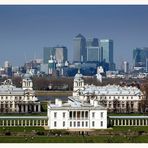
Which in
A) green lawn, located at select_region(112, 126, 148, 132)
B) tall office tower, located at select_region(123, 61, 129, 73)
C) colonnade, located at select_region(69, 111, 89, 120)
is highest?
tall office tower, located at select_region(123, 61, 129, 73)

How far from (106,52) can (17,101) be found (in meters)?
44.1

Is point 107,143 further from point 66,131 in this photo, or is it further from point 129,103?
point 129,103

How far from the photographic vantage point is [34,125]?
24359mm

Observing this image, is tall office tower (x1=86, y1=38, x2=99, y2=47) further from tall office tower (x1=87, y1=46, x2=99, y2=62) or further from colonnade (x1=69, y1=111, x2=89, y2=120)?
colonnade (x1=69, y1=111, x2=89, y2=120)

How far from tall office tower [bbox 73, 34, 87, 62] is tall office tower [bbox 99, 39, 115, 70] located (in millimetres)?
1865

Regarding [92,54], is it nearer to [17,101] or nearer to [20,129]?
[17,101]

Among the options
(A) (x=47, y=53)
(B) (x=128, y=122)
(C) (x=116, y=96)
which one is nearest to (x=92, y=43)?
(A) (x=47, y=53)

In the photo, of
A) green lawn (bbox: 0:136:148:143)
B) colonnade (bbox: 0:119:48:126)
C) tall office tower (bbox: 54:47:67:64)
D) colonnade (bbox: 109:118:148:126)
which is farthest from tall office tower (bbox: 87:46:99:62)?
green lawn (bbox: 0:136:148:143)

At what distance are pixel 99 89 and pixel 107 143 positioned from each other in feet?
56.2

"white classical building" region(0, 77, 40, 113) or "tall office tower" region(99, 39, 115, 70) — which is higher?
"tall office tower" region(99, 39, 115, 70)

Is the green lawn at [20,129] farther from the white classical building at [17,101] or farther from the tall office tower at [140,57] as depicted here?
the tall office tower at [140,57]

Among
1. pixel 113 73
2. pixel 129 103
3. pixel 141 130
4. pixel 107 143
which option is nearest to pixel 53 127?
pixel 141 130

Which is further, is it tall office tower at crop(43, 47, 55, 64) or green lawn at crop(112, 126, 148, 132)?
tall office tower at crop(43, 47, 55, 64)

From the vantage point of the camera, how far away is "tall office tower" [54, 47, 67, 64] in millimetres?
70838
